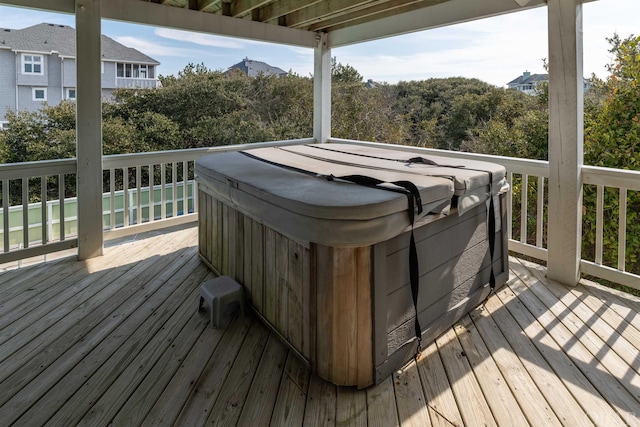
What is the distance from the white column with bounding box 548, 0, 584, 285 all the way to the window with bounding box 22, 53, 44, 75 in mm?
10141

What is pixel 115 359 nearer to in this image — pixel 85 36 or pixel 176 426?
pixel 176 426

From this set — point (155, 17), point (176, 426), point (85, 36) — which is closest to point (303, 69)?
point (155, 17)

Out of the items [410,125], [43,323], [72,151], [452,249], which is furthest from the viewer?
[410,125]

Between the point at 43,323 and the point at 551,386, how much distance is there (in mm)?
2952

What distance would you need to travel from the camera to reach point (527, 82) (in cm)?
793

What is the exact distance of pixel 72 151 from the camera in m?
8.31

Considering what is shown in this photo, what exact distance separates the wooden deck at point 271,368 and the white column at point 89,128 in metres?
0.78

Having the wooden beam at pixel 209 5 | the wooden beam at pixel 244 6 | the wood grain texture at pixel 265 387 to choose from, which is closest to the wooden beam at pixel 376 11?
the wooden beam at pixel 244 6

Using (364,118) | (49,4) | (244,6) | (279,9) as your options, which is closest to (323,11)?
(279,9)

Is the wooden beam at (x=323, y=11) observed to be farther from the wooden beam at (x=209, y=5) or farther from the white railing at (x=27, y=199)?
the white railing at (x=27, y=199)

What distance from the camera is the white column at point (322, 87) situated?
529 centimetres

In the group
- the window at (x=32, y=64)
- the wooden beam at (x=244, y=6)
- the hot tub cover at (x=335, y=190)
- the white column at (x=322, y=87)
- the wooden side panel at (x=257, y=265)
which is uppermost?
the window at (x=32, y=64)

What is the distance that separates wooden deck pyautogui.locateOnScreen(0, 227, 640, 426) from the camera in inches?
64.2

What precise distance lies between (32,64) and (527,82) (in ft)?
36.3
